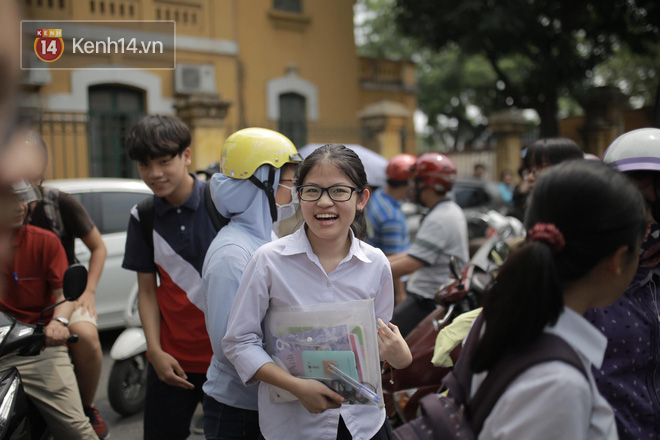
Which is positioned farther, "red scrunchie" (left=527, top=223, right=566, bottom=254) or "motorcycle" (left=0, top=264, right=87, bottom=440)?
"motorcycle" (left=0, top=264, right=87, bottom=440)

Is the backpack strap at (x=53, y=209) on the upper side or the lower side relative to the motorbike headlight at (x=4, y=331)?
upper

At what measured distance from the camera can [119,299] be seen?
618 centimetres

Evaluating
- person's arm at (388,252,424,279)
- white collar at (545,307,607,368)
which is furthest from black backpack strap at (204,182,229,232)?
white collar at (545,307,607,368)

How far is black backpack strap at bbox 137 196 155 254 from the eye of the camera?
9.52 ft

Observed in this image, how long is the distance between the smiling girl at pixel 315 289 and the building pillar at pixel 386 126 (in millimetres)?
10793

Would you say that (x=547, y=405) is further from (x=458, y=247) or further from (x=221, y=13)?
(x=221, y=13)

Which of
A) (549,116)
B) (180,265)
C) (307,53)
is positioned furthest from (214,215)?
(549,116)

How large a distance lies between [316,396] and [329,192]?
0.71 meters

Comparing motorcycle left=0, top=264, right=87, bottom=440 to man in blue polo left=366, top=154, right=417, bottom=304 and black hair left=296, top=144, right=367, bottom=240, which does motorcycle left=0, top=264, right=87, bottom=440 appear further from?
man in blue polo left=366, top=154, right=417, bottom=304

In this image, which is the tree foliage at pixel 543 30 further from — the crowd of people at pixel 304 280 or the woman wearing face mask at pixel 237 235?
the woman wearing face mask at pixel 237 235

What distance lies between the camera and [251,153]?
2547mm

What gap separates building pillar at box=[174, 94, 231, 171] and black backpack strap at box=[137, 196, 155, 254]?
24.3ft

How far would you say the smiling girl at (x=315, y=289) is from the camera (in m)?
2.02

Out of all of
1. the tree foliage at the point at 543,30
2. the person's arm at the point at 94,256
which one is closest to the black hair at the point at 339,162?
the person's arm at the point at 94,256
